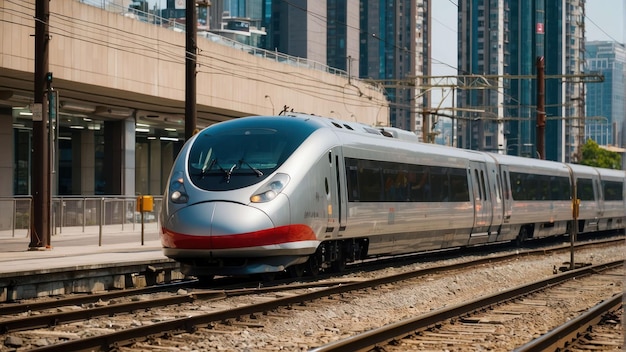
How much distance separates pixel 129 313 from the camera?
1293 centimetres

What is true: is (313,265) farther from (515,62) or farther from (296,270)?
(515,62)

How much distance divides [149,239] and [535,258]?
11.0 meters

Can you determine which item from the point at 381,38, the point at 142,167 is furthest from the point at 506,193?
the point at 381,38

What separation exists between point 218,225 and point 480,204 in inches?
495

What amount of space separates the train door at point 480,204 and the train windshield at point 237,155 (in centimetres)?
1024

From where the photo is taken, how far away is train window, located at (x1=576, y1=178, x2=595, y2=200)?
3735 cm

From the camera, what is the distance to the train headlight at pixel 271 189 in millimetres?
16031

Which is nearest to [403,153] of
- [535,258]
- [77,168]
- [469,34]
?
[535,258]

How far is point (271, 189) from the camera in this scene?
53.3ft

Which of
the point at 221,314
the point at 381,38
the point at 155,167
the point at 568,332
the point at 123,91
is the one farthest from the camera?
the point at 381,38

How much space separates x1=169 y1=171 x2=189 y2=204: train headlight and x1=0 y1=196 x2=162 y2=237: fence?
1109cm

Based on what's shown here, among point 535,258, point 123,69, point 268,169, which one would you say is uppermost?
point 123,69

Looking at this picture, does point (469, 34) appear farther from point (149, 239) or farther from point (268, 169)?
point (268, 169)

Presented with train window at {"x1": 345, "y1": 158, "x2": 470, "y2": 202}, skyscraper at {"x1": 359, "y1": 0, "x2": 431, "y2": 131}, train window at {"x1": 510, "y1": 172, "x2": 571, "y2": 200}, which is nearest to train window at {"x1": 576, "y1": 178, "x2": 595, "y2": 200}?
train window at {"x1": 510, "y1": 172, "x2": 571, "y2": 200}
